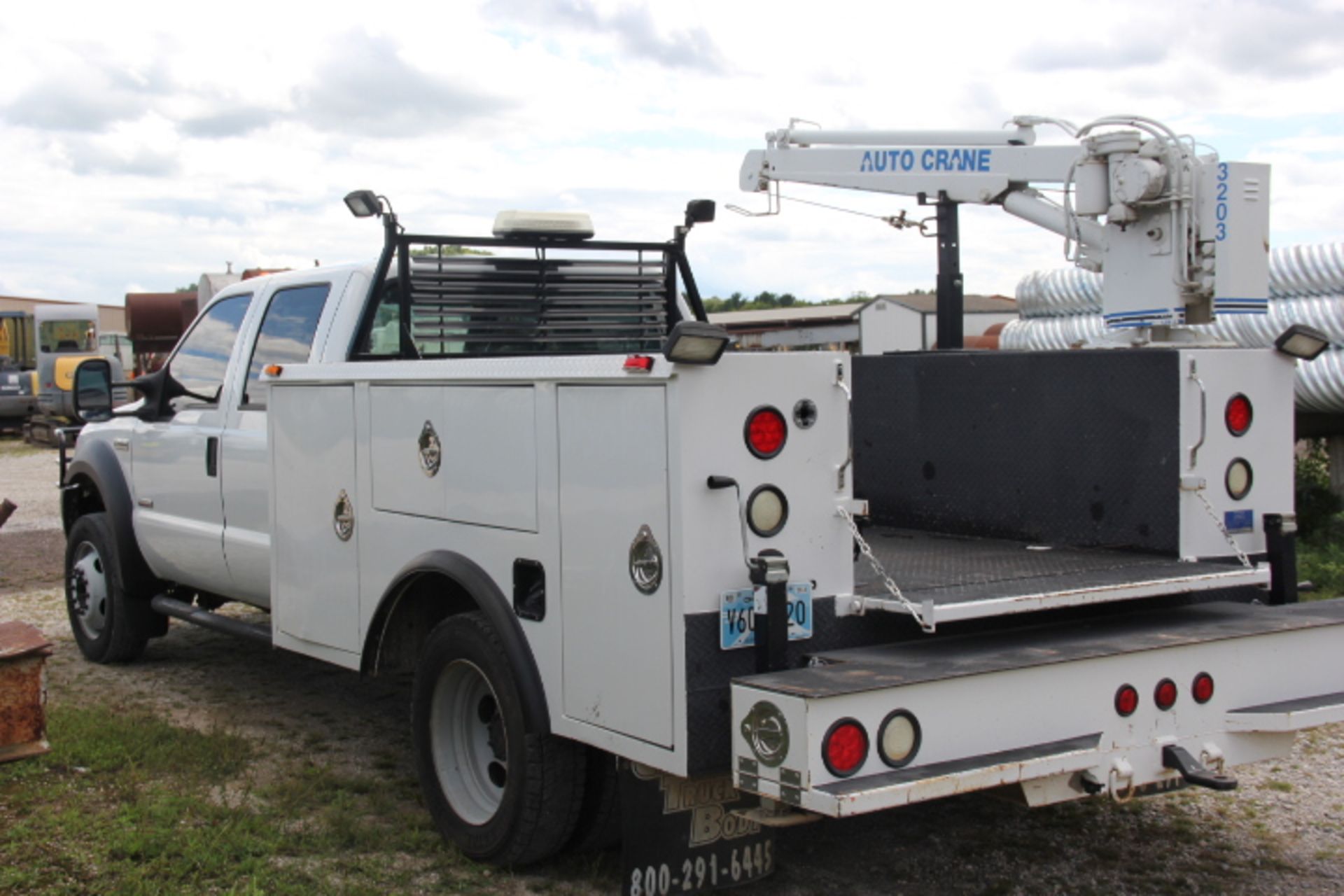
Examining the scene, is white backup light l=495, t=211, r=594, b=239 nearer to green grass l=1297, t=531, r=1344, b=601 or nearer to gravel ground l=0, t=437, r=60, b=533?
green grass l=1297, t=531, r=1344, b=601

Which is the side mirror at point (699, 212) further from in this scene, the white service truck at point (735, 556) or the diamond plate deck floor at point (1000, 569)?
the diamond plate deck floor at point (1000, 569)

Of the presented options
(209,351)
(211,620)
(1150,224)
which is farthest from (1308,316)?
(211,620)

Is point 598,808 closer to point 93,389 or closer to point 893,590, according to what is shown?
point 893,590

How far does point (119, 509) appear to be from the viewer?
7.87m

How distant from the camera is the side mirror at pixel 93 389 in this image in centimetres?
770

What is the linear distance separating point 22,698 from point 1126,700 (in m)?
4.05

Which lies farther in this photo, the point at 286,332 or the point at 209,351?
the point at 209,351

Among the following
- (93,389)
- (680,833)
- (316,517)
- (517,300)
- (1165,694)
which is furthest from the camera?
(93,389)

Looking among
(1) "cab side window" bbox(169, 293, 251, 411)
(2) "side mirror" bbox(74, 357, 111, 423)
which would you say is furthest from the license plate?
(2) "side mirror" bbox(74, 357, 111, 423)

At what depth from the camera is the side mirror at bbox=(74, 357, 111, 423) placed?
25.2 ft

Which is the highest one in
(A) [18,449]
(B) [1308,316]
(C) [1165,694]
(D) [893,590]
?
(B) [1308,316]

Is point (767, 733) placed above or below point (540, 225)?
below

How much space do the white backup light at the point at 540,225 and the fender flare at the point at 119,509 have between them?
2.92m

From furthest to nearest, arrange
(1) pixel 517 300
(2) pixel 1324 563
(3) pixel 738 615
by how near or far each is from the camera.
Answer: (2) pixel 1324 563 < (1) pixel 517 300 < (3) pixel 738 615
